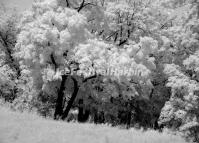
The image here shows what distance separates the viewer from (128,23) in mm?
35062

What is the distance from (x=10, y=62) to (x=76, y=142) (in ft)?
103

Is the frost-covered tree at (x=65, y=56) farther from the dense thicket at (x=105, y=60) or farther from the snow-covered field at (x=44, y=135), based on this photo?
the snow-covered field at (x=44, y=135)

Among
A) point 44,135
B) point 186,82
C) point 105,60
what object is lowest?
point 44,135

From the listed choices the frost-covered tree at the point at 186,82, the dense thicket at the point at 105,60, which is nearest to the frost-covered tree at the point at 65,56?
the dense thicket at the point at 105,60

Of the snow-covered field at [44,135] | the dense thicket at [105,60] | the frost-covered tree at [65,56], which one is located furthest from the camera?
the frost-covered tree at [65,56]

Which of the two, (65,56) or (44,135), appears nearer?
(44,135)

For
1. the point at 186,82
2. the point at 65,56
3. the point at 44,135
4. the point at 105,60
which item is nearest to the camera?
the point at 44,135

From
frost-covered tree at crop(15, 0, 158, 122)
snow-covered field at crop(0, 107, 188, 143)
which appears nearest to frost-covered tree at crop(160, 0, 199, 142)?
frost-covered tree at crop(15, 0, 158, 122)

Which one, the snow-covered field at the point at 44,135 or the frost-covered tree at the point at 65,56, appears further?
the frost-covered tree at the point at 65,56

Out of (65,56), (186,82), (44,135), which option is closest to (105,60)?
(65,56)

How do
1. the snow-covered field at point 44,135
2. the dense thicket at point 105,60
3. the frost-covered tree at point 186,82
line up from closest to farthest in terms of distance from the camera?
the snow-covered field at point 44,135 < the frost-covered tree at point 186,82 < the dense thicket at point 105,60

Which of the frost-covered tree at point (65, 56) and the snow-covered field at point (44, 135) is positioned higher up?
the frost-covered tree at point (65, 56)

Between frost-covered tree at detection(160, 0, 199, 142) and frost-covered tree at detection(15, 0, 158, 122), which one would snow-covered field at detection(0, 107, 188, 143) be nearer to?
frost-covered tree at detection(160, 0, 199, 142)

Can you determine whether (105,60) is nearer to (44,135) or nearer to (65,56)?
(65,56)
